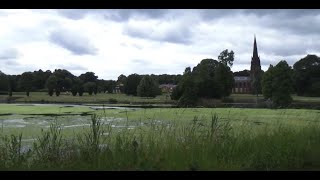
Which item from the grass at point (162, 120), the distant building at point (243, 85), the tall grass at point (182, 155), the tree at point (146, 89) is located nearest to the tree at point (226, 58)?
the tree at point (146, 89)

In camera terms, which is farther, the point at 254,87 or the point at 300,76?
the point at 254,87

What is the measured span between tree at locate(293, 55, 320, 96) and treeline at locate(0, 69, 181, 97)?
21345 millimetres

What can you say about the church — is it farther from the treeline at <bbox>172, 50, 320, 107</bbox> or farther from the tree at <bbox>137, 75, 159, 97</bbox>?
the tree at <bbox>137, 75, 159, 97</bbox>

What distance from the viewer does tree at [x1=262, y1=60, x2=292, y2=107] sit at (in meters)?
52.2

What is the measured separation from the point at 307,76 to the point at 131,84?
1255 inches

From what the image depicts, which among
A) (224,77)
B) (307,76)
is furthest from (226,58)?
(307,76)

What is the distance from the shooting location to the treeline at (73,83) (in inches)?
1046

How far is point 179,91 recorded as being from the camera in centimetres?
5109

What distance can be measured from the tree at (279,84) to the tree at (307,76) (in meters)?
9.80

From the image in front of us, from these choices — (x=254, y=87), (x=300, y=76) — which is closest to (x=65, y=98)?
(x=300, y=76)
